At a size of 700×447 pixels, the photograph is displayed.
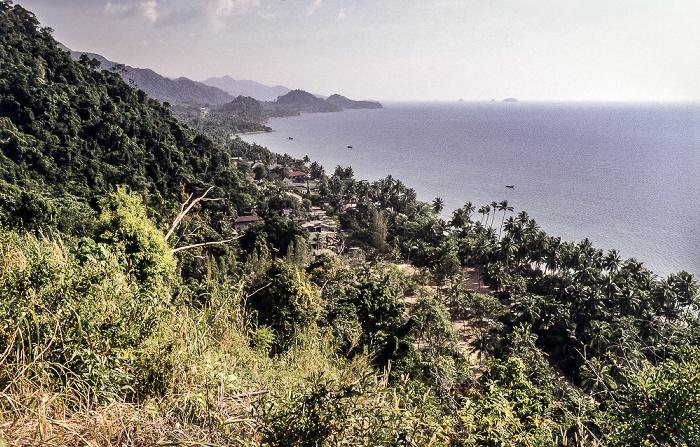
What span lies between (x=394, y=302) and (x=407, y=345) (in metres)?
2.25

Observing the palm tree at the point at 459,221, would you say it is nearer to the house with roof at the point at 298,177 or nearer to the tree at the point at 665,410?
the tree at the point at 665,410

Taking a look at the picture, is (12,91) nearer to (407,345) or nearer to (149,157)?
(149,157)

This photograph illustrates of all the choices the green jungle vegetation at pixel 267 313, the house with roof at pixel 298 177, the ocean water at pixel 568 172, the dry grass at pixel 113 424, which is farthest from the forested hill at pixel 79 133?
the ocean water at pixel 568 172

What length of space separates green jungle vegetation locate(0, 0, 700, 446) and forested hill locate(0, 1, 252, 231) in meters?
0.17

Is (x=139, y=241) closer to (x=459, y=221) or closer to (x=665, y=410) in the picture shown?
(x=665, y=410)

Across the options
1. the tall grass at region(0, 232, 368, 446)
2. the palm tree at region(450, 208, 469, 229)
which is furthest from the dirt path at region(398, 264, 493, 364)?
the tall grass at region(0, 232, 368, 446)

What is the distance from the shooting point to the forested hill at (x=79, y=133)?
24.2 metres

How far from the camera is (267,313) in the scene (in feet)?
33.8

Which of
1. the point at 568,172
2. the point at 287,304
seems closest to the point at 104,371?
the point at 287,304

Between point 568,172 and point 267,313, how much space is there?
66839 millimetres

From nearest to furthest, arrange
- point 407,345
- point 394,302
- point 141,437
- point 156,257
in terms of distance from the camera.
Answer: point 141,437 → point 156,257 → point 407,345 → point 394,302

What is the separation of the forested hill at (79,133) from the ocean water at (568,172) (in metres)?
28.8

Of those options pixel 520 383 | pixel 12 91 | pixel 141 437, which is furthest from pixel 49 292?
pixel 12 91

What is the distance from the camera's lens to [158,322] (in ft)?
9.01
